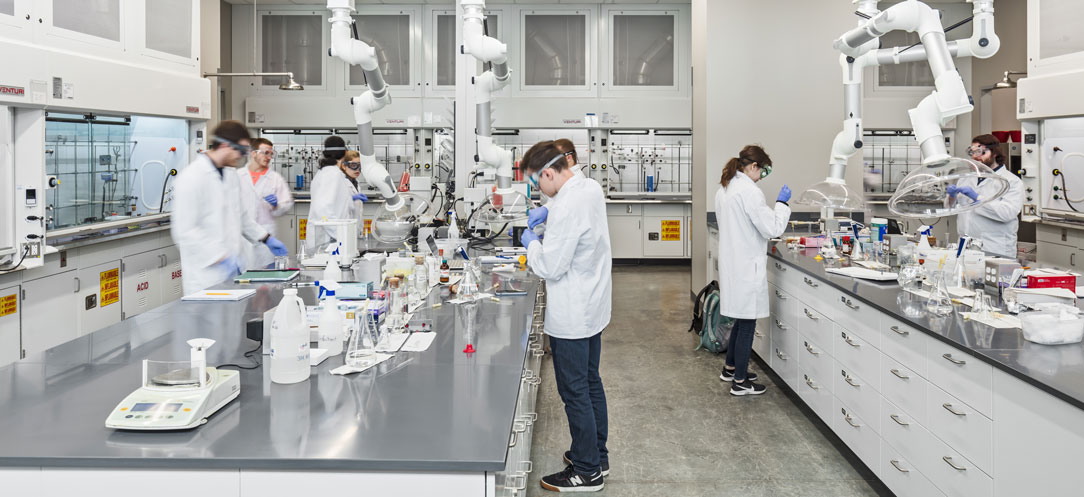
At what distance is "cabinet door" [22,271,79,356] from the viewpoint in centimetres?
360

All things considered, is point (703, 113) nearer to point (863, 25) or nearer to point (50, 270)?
point (863, 25)

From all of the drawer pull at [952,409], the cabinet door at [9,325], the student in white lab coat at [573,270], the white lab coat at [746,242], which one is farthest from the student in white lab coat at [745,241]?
the cabinet door at [9,325]

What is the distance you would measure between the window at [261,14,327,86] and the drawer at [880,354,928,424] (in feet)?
23.5

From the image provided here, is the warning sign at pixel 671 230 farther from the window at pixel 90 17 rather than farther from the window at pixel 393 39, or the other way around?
the window at pixel 90 17

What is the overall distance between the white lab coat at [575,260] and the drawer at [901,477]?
3.54 ft

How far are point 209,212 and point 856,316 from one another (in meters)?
2.77

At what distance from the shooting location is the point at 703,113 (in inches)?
230

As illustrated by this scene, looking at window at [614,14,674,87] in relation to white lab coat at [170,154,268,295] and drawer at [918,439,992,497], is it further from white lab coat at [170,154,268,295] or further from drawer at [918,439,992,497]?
drawer at [918,439,992,497]

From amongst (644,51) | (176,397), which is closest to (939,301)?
(176,397)

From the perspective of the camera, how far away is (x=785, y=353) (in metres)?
3.71

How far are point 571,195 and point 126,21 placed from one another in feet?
11.1

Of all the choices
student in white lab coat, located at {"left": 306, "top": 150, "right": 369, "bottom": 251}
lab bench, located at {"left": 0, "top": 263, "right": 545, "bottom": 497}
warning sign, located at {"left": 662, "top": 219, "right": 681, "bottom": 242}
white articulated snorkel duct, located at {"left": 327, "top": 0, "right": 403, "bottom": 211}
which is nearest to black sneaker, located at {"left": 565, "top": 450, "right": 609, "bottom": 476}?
lab bench, located at {"left": 0, "top": 263, "right": 545, "bottom": 497}

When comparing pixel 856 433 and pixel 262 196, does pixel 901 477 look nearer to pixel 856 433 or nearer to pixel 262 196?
pixel 856 433

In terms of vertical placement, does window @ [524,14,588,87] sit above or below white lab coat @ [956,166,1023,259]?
above
